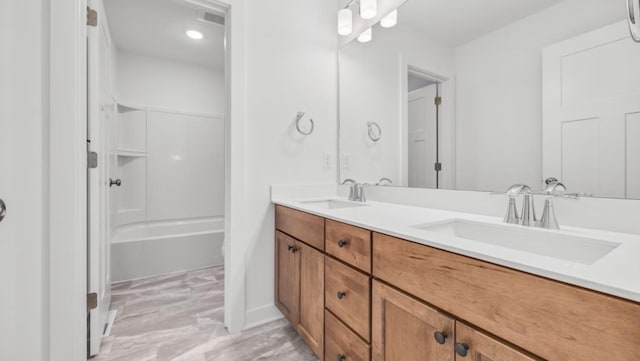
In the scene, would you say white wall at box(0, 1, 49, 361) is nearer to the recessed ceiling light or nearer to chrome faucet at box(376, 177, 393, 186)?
the recessed ceiling light

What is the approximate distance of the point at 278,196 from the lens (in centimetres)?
180


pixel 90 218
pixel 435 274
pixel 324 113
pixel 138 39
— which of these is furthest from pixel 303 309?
pixel 138 39

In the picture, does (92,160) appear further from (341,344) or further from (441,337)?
(441,337)

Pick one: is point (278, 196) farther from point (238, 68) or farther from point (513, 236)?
point (513, 236)

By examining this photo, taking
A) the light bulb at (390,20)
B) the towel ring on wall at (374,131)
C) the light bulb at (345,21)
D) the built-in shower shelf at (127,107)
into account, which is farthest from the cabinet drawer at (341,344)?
the built-in shower shelf at (127,107)

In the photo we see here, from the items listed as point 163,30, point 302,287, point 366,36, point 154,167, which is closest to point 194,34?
point 163,30

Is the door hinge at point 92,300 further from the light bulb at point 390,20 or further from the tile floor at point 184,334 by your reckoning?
the light bulb at point 390,20

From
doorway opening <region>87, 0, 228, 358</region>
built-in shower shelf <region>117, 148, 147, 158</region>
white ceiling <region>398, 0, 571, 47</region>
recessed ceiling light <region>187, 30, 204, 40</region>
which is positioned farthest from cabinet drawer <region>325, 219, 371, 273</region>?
built-in shower shelf <region>117, 148, 147, 158</region>

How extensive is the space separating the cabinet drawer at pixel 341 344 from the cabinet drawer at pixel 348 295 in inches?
1.3

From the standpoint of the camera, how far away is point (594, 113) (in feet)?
2.97

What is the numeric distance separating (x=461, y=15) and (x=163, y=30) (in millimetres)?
2556

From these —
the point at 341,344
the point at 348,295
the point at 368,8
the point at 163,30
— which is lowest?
the point at 341,344

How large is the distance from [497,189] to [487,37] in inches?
26.5

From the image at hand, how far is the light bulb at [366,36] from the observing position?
1828 millimetres
